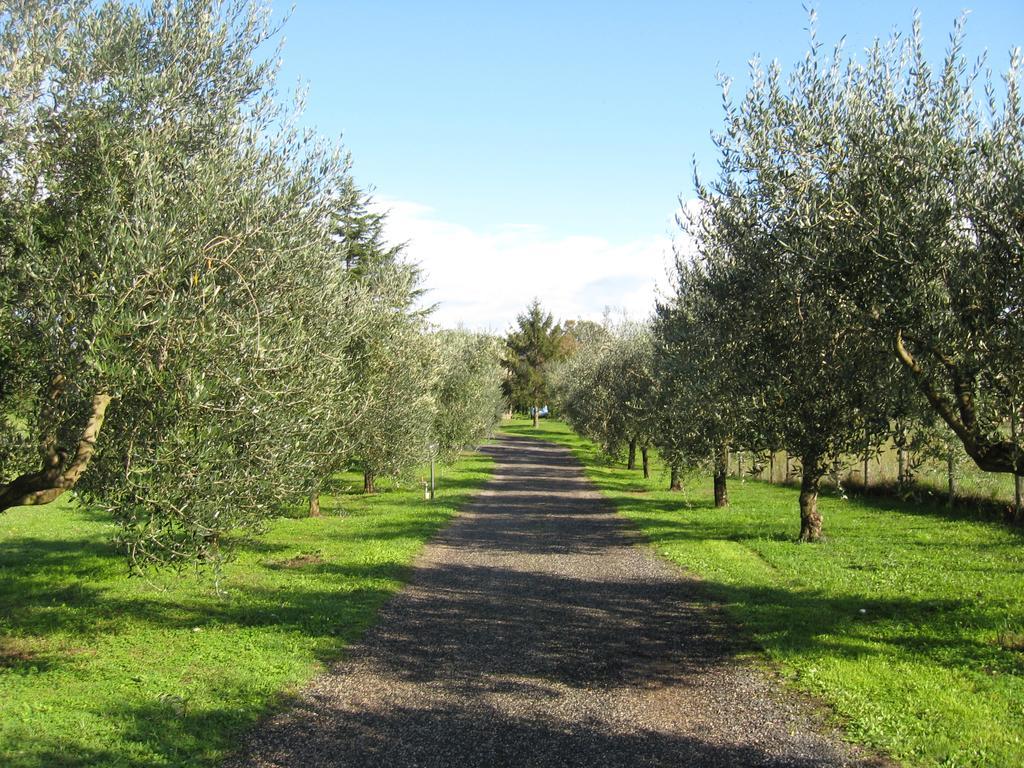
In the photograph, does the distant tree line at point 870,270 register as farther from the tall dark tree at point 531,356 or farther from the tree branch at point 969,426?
the tall dark tree at point 531,356

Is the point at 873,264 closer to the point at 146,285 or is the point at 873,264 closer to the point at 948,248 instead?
the point at 948,248

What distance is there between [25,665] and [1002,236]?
1303 centimetres

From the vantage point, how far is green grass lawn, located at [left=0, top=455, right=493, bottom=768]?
782 centimetres

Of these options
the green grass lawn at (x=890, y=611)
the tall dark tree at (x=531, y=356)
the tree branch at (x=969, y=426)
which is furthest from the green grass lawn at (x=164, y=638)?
the tall dark tree at (x=531, y=356)

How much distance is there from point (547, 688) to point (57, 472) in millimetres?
6134

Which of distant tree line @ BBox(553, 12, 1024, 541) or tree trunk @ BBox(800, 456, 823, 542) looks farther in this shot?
tree trunk @ BBox(800, 456, 823, 542)

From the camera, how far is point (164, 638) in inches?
446

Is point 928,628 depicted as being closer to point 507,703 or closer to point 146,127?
point 507,703

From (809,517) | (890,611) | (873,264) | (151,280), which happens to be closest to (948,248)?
(873,264)

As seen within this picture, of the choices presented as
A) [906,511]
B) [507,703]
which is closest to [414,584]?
[507,703]

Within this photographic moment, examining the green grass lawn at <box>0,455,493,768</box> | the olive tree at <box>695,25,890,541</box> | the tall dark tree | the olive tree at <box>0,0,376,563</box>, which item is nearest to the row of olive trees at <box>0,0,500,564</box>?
the olive tree at <box>0,0,376,563</box>

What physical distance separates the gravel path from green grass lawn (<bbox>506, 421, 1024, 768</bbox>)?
0.71 meters

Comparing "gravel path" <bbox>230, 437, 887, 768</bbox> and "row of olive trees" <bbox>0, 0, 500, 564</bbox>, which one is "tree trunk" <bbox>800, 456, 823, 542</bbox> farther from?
"row of olive trees" <bbox>0, 0, 500, 564</bbox>

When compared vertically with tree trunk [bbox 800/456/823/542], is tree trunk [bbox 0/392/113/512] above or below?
above
